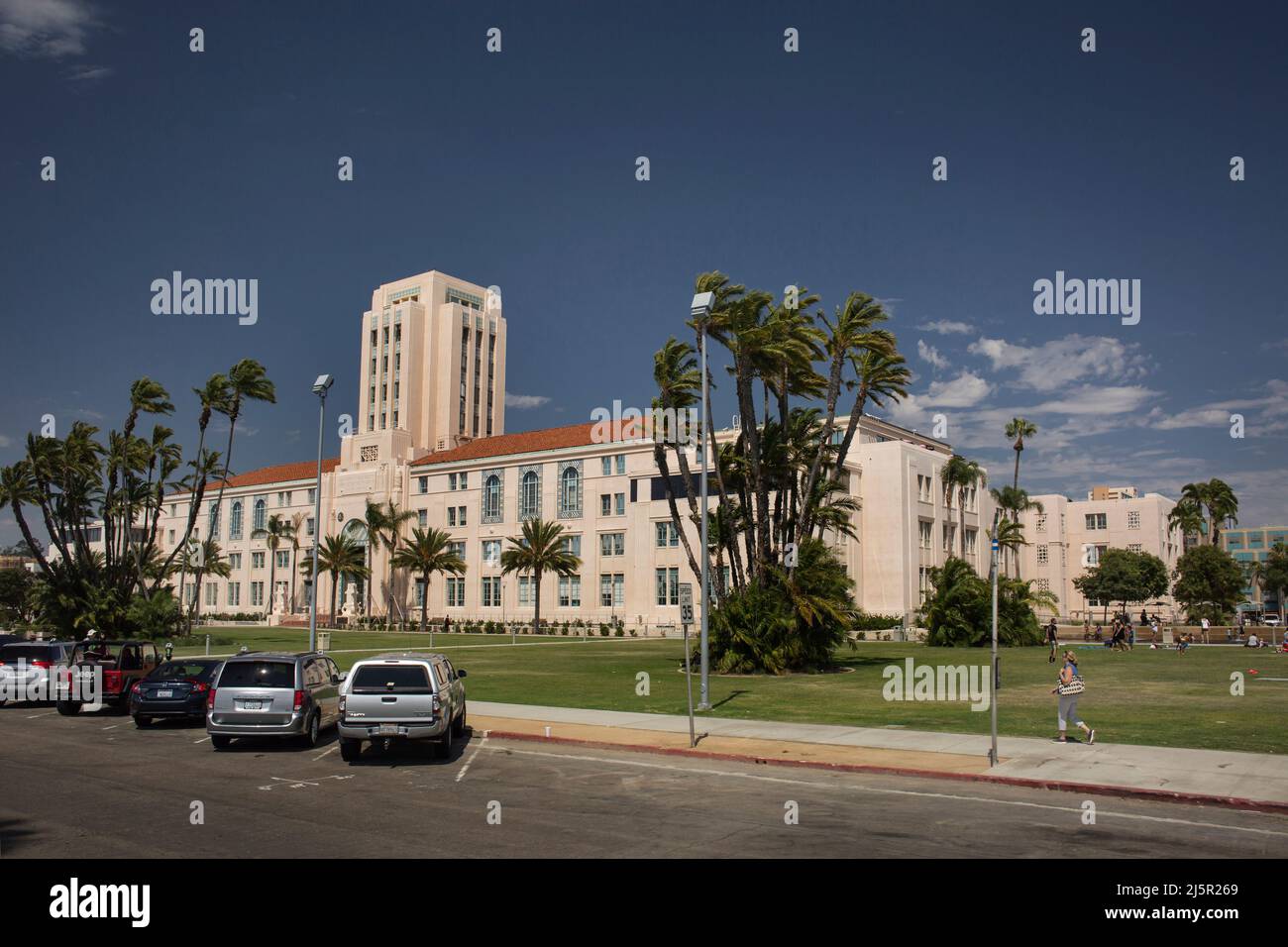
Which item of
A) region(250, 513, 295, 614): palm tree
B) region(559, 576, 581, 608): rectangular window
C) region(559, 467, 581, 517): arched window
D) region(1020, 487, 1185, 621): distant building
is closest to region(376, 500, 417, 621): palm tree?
region(250, 513, 295, 614): palm tree

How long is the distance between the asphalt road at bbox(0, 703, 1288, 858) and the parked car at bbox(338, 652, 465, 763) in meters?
0.48

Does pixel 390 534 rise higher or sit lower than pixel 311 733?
higher

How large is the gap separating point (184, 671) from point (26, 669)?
17.9 ft

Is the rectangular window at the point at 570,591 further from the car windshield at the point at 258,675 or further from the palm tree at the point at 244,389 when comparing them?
the car windshield at the point at 258,675

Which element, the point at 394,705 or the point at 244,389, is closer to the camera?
the point at 394,705

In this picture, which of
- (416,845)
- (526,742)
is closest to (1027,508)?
(526,742)

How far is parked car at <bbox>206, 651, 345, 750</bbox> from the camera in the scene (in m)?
17.0

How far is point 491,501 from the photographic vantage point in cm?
9200

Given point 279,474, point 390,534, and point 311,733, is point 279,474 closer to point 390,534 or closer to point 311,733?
point 390,534

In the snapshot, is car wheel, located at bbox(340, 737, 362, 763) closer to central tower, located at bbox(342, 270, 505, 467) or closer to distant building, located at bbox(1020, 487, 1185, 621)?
central tower, located at bbox(342, 270, 505, 467)

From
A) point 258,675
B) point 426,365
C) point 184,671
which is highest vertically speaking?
point 426,365

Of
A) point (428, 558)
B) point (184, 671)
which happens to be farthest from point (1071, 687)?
point (428, 558)
